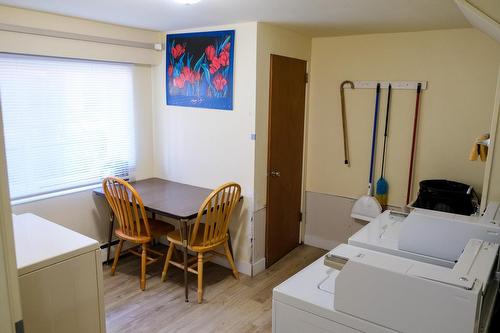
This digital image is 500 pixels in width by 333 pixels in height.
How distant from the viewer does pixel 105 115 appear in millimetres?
3520

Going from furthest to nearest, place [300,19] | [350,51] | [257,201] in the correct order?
[350,51] < [257,201] < [300,19]

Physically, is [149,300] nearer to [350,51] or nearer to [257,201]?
[257,201]

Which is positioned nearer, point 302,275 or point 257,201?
point 302,275

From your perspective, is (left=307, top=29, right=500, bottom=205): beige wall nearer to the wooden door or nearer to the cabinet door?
the wooden door

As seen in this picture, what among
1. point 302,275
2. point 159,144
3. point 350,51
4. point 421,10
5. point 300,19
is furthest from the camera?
point 159,144

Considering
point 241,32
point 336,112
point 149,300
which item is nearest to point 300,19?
point 241,32

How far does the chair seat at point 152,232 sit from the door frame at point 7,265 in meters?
2.19

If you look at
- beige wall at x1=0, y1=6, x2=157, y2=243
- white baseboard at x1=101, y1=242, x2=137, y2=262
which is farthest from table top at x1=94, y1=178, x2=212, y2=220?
white baseboard at x1=101, y1=242, x2=137, y2=262

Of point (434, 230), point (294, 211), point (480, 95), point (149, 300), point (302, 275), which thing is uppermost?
point (480, 95)

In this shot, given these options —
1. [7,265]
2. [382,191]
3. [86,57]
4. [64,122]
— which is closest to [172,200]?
[64,122]

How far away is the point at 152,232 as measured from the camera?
11.0 ft

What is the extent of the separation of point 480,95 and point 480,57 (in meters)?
0.30

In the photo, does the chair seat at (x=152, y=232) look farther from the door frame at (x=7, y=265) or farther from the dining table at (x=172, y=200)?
the door frame at (x=7, y=265)

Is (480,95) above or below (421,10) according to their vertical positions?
below
